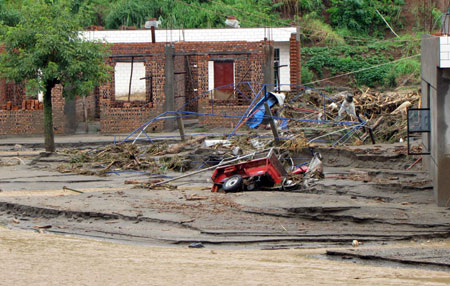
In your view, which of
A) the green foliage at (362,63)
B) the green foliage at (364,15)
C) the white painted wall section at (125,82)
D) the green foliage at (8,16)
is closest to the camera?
the white painted wall section at (125,82)

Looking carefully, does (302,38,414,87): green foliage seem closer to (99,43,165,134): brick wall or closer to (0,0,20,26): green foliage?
(99,43,165,134): brick wall

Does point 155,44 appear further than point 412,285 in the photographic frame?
Yes

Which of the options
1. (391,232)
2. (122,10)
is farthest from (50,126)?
(122,10)

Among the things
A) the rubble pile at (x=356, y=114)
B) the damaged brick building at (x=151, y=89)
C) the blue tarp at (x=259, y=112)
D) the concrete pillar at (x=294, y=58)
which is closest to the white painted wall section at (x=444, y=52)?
the rubble pile at (x=356, y=114)

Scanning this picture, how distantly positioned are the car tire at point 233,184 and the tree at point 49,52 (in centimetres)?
884

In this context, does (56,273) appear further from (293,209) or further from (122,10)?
(122,10)

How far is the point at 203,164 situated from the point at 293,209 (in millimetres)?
7692

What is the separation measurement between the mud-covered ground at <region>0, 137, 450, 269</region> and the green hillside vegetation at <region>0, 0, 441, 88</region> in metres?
26.3

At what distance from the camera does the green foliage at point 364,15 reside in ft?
164

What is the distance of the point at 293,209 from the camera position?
13.4m

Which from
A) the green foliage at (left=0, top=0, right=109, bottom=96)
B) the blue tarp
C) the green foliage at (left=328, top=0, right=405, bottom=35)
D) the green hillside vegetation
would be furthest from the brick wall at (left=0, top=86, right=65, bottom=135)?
the green foliage at (left=328, top=0, right=405, bottom=35)

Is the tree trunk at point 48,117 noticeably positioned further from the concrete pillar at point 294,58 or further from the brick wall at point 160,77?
the concrete pillar at point 294,58

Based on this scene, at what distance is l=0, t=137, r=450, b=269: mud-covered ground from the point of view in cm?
1180

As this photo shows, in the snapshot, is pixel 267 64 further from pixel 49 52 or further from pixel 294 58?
pixel 49 52
